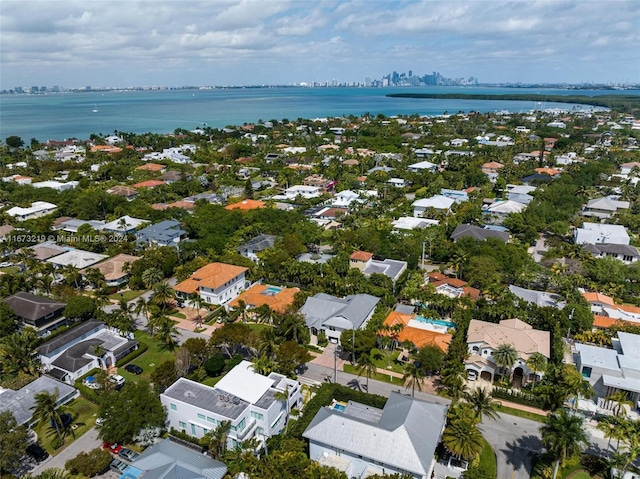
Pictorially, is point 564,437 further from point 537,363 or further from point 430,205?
point 430,205

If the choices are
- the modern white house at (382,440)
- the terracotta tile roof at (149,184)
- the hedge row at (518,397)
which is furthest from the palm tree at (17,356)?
the terracotta tile roof at (149,184)

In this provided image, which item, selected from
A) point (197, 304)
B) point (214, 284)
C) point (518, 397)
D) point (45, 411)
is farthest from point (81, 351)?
point (518, 397)

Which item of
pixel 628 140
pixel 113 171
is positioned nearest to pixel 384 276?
pixel 113 171

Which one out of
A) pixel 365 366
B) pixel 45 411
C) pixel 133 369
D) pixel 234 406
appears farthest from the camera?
pixel 133 369

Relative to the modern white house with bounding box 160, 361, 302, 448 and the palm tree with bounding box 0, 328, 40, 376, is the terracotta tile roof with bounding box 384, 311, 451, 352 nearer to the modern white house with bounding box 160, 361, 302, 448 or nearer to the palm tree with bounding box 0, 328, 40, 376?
the modern white house with bounding box 160, 361, 302, 448

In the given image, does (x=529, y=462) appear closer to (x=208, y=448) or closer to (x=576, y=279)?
(x=208, y=448)

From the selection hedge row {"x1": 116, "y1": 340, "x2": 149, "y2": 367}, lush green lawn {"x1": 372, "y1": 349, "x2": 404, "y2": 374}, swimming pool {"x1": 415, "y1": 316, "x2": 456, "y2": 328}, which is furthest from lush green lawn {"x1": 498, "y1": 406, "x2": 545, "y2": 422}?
hedge row {"x1": 116, "y1": 340, "x2": 149, "y2": 367}

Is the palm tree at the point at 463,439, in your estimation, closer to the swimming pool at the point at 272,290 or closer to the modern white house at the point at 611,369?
the modern white house at the point at 611,369
